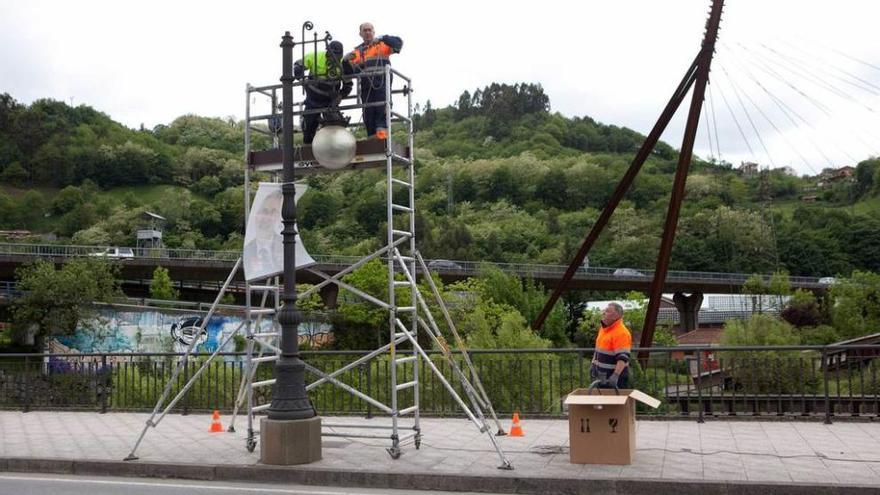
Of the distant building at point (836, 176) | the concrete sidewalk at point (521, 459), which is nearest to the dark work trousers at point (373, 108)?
the concrete sidewalk at point (521, 459)

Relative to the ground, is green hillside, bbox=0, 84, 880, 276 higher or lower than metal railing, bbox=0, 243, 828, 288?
higher

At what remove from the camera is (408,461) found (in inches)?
405

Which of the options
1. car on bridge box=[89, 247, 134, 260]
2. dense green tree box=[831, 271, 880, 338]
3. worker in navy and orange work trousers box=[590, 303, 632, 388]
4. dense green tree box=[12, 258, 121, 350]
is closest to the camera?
worker in navy and orange work trousers box=[590, 303, 632, 388]

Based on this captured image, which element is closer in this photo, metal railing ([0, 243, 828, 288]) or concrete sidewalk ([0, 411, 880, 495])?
concrete sidewalk ([0, 411, 880, 495])

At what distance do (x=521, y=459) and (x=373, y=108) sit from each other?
5.05 meters

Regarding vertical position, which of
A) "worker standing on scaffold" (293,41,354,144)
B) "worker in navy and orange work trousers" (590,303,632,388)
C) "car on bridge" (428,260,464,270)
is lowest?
"worker in navy and orange work trousers" (590,303,632,388)

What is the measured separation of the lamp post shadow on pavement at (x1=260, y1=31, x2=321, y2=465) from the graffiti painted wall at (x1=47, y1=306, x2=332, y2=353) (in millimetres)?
49132

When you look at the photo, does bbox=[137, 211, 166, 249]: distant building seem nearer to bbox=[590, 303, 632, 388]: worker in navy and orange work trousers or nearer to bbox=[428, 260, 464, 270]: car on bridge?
bbox=[428, 260, 464, 270]: car on bridge

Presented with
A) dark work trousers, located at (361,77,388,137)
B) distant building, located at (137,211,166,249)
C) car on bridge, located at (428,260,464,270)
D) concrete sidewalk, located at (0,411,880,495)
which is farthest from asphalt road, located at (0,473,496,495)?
distant building, located at (137,211,166,249)

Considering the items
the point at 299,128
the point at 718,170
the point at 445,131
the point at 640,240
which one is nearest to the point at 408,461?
the point at 299,128

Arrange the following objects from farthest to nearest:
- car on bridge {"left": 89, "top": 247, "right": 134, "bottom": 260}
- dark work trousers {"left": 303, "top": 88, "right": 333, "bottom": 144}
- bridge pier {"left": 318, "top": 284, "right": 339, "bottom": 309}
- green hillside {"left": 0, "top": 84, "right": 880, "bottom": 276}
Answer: green hillside {"left": 0, "top": 84, "right": 880, "bottom": 276}
car on bridge {"left": 89, "top": 247, "right": 134, "bottom": 260}
bridge pier {"left": 318, "top": 284, "right": 339, "bottom": 309}
dark work trousers {"left": 303, "top": 88, "right": 333, "bottom": 144}

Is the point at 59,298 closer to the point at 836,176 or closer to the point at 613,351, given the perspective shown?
the point at 613,351

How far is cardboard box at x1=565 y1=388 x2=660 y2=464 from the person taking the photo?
31.7 ft

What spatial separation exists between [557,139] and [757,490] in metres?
173
